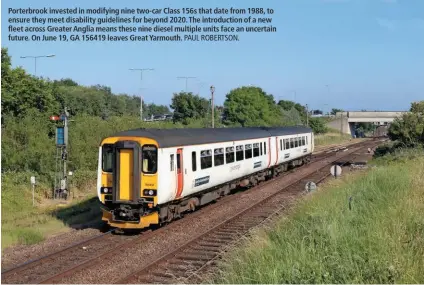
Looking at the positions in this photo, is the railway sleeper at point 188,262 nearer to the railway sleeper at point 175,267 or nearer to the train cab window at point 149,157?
the railway sleeper at point 175,267

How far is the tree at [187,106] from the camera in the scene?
208 ft

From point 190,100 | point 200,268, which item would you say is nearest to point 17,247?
point 200,268

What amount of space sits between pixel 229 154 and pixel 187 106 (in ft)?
142

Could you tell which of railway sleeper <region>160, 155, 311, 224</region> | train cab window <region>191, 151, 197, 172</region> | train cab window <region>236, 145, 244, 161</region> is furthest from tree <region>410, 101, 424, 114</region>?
train cab window <region>191, 151, 197, 172</region>

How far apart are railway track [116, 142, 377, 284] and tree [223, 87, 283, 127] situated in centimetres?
4806

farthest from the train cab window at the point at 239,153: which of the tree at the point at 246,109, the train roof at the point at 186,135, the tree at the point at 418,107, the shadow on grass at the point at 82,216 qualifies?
the tree at the point at 246,109

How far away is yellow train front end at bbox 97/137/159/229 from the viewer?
14.5m

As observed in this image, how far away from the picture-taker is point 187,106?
209ft

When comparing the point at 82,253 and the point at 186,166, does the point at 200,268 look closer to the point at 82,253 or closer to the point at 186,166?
the point at 82,253

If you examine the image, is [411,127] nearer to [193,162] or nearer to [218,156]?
[218,156]

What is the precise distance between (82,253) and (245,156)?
11.6 metres

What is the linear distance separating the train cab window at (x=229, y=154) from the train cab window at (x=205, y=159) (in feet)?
6.46

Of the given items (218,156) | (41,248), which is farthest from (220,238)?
(218,156)

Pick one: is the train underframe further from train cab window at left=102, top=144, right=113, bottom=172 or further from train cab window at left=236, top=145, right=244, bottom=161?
train cab window at left=236, top=145, right=244, bottom=161
